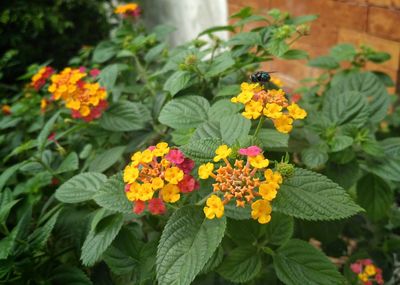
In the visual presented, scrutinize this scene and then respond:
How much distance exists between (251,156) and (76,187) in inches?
17.0

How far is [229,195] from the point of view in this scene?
568 mm

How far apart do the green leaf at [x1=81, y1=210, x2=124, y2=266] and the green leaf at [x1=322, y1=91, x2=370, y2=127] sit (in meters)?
0.56

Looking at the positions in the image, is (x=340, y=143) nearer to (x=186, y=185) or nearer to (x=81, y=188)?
(x=186, y=185)

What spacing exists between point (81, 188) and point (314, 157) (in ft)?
1.68

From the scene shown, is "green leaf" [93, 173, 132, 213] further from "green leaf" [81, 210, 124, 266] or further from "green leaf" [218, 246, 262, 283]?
"green leaf" [218, 246, 262, 283]

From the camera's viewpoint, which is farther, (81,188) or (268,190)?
(81,188)

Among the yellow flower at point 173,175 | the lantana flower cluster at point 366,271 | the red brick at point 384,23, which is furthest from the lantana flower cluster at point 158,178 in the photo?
the red brick at point 384,23

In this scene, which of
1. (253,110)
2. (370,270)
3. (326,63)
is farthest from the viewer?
(326,63)

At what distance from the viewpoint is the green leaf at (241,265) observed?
28.1 inches

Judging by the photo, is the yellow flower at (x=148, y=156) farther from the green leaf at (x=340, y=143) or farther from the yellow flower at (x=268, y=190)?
the green leaf at (x=340, y=143)

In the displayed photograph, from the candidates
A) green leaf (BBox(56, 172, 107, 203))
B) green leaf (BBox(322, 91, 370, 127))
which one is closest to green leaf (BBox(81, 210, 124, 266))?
green leaf (BBox(56, 172, 107, 203))

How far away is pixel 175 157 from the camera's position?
0.65 m

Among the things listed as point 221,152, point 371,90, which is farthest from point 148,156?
point 371,90

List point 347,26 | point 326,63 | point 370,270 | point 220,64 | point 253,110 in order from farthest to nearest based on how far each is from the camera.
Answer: point 347,26 < point 326,63 < point 370,270 < point 220,64 < point 253,110
